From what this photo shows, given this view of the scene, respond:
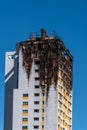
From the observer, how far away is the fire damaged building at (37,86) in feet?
319

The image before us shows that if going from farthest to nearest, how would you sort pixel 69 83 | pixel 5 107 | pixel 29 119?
pixel 69 83 → pixel 5 107 → pixel 29 119

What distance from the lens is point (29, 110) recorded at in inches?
3863

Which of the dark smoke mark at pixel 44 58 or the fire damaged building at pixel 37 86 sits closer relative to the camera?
the fire damaged building at pixel 37 86

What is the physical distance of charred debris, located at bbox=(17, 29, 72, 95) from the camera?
10031 cm

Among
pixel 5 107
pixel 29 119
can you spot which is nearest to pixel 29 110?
pixel 29 119

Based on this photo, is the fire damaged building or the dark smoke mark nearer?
the fire damaged building

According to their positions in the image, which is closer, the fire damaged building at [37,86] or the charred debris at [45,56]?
the fire damaged building at [37,86]

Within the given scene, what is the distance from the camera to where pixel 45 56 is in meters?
102

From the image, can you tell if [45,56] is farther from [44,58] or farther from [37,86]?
[37,86]

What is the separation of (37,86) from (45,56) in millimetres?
7863

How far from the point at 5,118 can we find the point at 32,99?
366 inches

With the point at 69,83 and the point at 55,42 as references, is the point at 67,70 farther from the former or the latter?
the point at 55,42

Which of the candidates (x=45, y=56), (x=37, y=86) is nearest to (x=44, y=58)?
(x=45, y=56)

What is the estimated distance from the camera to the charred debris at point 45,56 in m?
100
